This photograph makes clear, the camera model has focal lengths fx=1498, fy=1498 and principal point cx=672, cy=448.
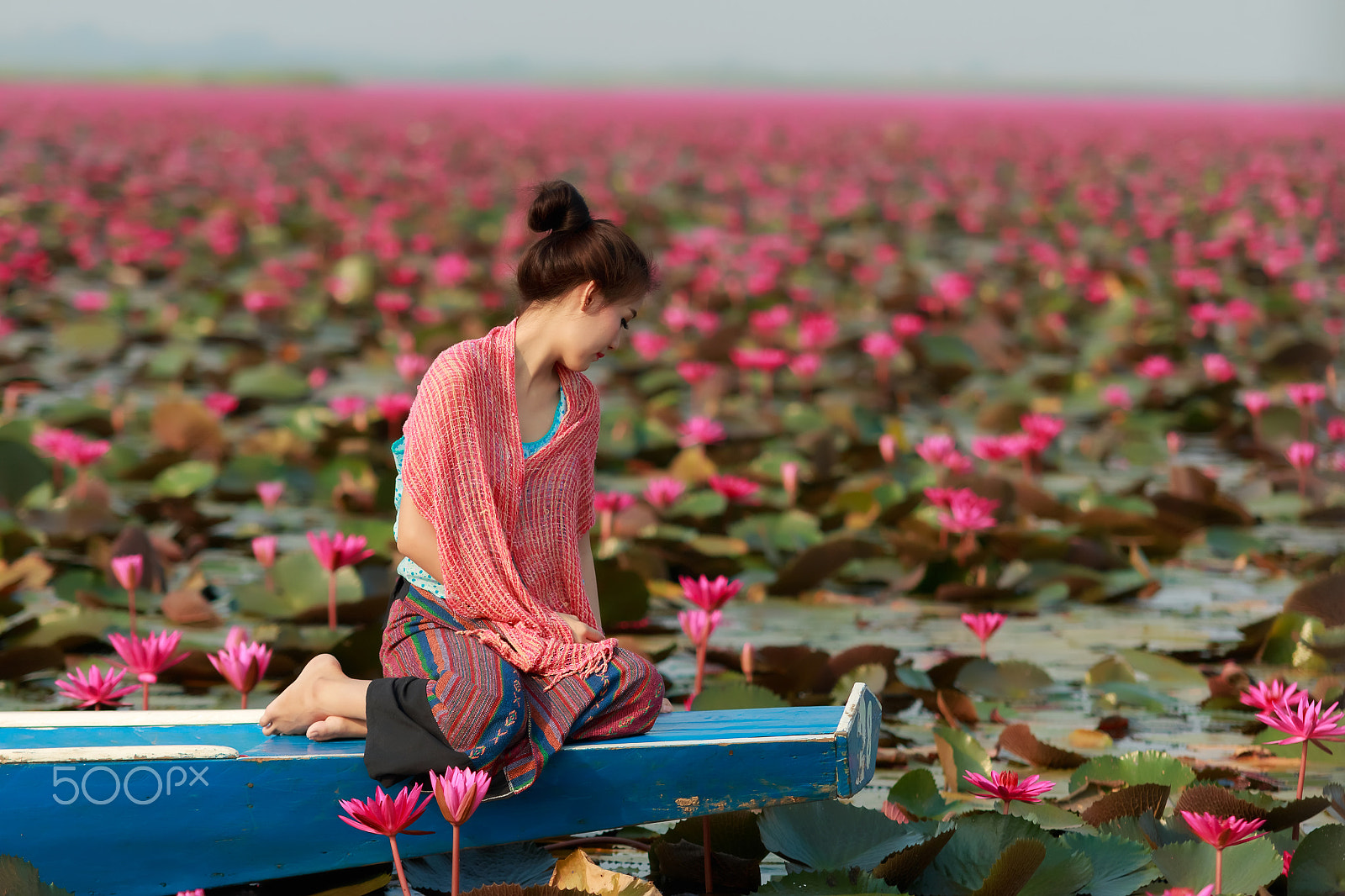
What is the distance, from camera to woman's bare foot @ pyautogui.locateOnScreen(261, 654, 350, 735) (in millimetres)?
2064

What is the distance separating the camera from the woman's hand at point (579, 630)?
7.14 ft

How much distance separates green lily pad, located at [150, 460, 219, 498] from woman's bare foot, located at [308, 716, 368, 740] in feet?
7.38

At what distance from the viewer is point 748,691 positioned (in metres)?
2.55

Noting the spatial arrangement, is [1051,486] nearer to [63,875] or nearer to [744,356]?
[744,356]

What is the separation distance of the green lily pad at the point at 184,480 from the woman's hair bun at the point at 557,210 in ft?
7.64

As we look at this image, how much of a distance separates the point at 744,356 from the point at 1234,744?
2.94 metres

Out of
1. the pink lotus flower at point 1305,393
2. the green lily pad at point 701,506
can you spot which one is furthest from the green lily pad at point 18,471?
the pink lotus flower at point 1305,393

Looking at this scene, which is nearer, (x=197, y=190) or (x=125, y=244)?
(x=125, y=244)

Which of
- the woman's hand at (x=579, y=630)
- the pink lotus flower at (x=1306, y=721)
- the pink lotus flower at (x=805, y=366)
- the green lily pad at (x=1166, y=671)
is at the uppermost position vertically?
the woman's hand at (x=579, y=630)

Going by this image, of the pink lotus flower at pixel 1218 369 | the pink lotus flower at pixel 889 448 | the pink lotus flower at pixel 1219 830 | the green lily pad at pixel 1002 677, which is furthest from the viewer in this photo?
the pink lotus flower at pixel 1218 369

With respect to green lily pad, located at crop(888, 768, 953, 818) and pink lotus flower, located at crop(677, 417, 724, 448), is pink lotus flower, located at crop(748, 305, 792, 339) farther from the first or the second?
green lily pad, located at crop(888, 768, 953, 818)

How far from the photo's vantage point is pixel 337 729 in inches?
81.1

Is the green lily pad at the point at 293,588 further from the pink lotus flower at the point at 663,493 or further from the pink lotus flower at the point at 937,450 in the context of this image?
the pink lotus flower at the point at 937,450

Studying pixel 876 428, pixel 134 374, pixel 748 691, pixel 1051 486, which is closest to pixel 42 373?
pixel 134 374
